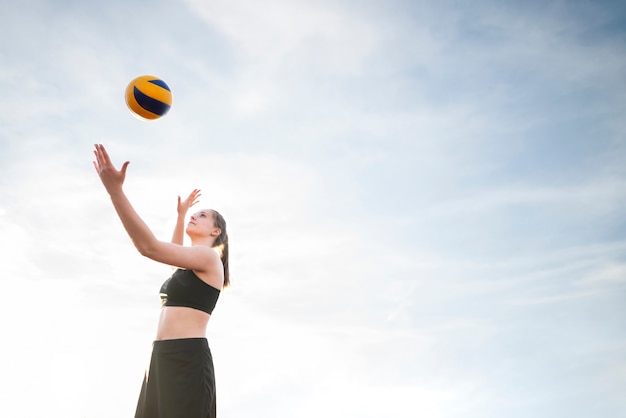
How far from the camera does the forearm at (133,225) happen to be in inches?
161

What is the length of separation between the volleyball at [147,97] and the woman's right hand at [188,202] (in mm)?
1197

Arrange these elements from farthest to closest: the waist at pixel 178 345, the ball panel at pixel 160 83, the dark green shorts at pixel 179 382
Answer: the ball panel at pixel 160 83 → the waist at pixel 178 345 → the dark green shorts at pixel 179 382

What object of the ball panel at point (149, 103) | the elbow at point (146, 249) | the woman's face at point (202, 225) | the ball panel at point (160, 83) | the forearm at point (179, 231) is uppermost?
the ball panel at point (160, 83)

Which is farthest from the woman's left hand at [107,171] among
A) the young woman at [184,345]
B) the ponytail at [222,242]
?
the ponytail at [222,242]

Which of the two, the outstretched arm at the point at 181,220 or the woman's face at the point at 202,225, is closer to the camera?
the woman's face at the point at 202,225

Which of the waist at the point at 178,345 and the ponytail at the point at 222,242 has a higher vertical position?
the ponytail at the point at 222,242

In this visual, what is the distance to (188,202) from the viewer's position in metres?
6.96

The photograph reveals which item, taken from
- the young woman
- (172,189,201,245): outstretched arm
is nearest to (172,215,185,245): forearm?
(172,189,201,245): outstretched arm

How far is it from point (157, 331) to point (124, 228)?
1.49 meters

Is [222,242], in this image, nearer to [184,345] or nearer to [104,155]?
[184,345]

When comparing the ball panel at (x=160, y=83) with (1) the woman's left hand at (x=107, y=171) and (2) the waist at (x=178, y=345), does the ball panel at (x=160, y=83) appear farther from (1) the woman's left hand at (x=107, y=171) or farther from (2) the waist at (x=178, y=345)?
(2) the waist at (x=178, y=345)

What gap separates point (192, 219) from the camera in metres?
5.96

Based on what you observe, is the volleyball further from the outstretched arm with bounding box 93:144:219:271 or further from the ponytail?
the outstretched arm with bounding box 93:144:219:271

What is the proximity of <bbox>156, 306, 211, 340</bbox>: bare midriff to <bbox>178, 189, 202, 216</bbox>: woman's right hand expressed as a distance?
6.24ft
